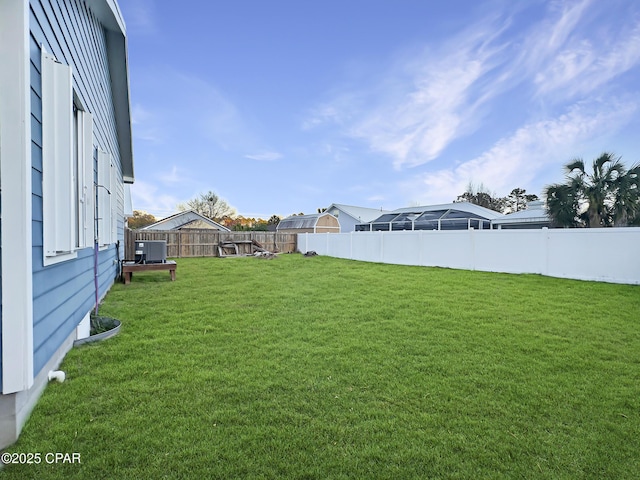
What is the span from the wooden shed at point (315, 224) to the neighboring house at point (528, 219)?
14921mm

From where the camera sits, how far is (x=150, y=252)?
853 centimetres

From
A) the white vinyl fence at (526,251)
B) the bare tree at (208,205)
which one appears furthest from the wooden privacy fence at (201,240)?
the bare tree at (208,205)

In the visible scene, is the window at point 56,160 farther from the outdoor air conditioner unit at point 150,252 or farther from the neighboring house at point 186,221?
the neighboring house at point 186,221

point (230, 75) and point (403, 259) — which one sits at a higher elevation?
point (230, 75)

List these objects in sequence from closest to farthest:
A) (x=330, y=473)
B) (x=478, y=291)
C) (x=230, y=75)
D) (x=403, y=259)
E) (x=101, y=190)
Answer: (x=330, y=473) → (x=101, y=190) → (x=478, y=291) → (x=230, y=75) → (x=403, y=259)

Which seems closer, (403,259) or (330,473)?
(330,473)

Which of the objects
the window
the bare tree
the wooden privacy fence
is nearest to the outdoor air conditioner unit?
the wooden privacy fence

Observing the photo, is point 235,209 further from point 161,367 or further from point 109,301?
point 161,367

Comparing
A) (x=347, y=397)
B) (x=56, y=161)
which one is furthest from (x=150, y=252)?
(x=347, y=397)

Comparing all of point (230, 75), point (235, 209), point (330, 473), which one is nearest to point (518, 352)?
point (330, 473)

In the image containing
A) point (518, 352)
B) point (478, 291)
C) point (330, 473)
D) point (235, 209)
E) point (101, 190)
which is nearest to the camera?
point (330, 473)

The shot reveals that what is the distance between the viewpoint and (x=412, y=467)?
1.70 meters

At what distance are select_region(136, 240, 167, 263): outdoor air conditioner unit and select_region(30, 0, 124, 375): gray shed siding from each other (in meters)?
4.09

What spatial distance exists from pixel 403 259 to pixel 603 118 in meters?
7.29
